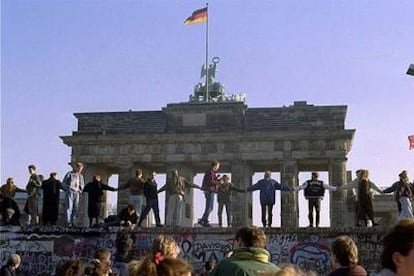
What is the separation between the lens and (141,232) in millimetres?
19781

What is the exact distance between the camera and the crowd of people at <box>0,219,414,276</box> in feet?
12.3

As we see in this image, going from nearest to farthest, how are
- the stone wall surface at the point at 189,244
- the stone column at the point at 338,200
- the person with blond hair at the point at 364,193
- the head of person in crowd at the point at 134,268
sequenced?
the head of person in crowd at the point at 134,268 → the person with blond hair at the point at 364,193 → the stone wall surface at the point at 189,244 → the stone column at the point at 338,200

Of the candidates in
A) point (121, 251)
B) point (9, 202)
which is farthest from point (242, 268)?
point (9, 202)

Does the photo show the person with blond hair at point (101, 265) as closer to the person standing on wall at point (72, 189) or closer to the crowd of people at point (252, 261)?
the crowd of people at point (252, 261)

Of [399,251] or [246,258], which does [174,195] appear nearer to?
[246,258]

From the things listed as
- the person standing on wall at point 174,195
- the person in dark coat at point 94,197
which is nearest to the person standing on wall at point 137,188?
the person standing on wall at point 174,195

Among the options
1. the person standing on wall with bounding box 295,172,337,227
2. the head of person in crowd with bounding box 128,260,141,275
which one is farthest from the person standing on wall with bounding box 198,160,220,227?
the head of person in crowd with bounding box 128,260,141,275

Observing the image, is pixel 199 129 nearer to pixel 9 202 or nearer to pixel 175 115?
pixel 175 115

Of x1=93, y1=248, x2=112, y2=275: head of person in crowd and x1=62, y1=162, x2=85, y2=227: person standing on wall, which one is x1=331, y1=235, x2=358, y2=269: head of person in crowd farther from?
x1=62, y1=162, x2=85, y2=227: person standing on wall

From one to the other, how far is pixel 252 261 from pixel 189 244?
1411 cm

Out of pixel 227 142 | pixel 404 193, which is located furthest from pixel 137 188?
pixel 227 142

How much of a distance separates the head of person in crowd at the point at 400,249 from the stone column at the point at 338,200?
35931 millimetres

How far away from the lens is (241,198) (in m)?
42.3

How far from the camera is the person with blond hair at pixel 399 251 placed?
3.73 meters
